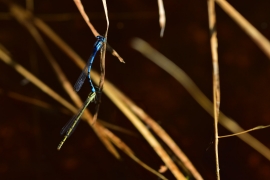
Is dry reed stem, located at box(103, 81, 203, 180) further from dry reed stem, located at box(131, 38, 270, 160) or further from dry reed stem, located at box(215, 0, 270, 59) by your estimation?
dry reed stem, located at box(215, 0, 270, 59)

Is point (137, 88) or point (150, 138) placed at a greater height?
point (137, 88)

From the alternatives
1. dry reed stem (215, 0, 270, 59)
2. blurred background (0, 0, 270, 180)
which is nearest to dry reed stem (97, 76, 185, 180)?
blurred background (0, 0, 270, 180)

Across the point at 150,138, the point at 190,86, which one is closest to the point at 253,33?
Result: the point at 150,138

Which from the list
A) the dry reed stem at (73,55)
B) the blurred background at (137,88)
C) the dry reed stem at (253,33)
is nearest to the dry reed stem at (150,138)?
the dry reed stem at (73,55)

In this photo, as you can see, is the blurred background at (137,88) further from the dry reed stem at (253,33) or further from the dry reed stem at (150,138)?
the dry reed stem at (253,33)

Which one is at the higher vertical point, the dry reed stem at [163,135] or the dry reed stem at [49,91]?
the dry reed stem at [49,91]

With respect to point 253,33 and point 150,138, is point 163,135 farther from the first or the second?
point 253,33

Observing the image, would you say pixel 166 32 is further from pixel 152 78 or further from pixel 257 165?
pixel 257 165
